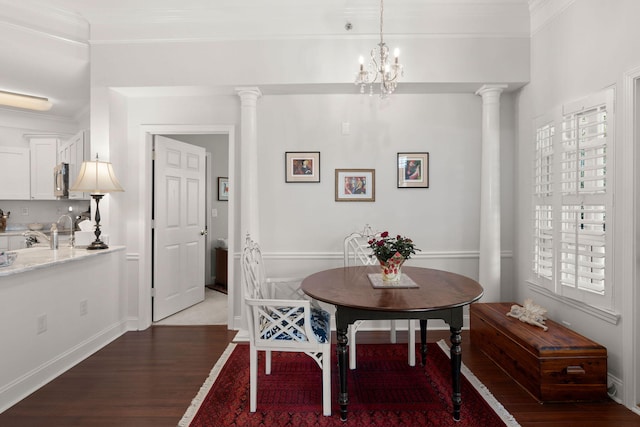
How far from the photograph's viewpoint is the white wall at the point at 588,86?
221 cm

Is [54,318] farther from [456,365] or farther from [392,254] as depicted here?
[456,365]

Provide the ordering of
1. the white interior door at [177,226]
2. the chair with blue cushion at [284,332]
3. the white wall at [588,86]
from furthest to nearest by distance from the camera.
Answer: the white interior door at [177,226], the white wall at [588,86], the chair with blue cushion at [284,332]

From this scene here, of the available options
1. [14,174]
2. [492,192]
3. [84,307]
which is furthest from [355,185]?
[14,174]

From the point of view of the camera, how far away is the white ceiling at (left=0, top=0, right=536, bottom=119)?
312 cm

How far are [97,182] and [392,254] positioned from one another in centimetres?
266

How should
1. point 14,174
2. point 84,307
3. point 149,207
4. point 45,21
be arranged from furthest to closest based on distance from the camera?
point 14,174, point 149,207, point 45,21, point 84,307

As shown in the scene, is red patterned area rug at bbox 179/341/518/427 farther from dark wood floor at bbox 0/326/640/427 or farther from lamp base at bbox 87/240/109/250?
lamp base at bbox 87/240/109/250

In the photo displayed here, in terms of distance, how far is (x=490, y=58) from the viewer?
3.26 m

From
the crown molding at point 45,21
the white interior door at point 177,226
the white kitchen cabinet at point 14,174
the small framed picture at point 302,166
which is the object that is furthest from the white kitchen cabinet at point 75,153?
the small framed picture at point 302,166

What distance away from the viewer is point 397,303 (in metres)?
1.94

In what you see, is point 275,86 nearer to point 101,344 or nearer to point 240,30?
point 240,30

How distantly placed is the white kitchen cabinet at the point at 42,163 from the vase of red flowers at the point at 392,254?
206 inches

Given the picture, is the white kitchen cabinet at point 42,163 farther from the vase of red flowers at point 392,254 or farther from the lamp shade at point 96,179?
the vase of red flowers at point 392,254

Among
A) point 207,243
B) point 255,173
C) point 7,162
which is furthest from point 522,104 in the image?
point 7,162
